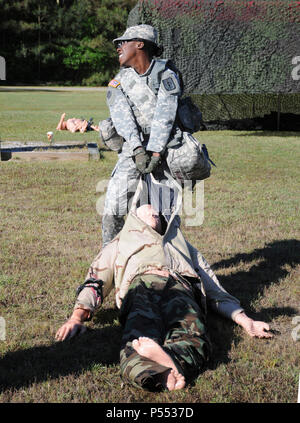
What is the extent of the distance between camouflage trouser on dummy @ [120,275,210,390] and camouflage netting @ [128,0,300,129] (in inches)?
497

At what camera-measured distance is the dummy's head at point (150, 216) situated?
4.05 m

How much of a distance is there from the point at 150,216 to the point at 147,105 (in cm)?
84

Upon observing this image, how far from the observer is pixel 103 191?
8.77 metres

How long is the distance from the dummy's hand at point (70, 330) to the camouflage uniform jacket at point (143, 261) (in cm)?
16

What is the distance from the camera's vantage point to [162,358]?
291 centimetres

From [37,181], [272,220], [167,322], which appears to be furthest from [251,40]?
[167,322]

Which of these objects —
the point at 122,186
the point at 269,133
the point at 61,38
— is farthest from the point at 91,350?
the point at 61,38

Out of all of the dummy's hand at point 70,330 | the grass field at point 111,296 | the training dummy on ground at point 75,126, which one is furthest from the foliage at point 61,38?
the dummy's hand at point 70,330

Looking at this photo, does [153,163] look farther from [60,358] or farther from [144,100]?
[60,358]

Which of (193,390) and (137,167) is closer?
(193,390)

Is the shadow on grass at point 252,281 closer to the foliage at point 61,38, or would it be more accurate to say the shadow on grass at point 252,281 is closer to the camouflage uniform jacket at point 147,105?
the camouflage uniform jacket at point 147,105

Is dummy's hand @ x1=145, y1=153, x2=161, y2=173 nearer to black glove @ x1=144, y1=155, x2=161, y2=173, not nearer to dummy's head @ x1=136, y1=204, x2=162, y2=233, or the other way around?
black glove @ x1=144, y1=155, x2=161, y2=173
